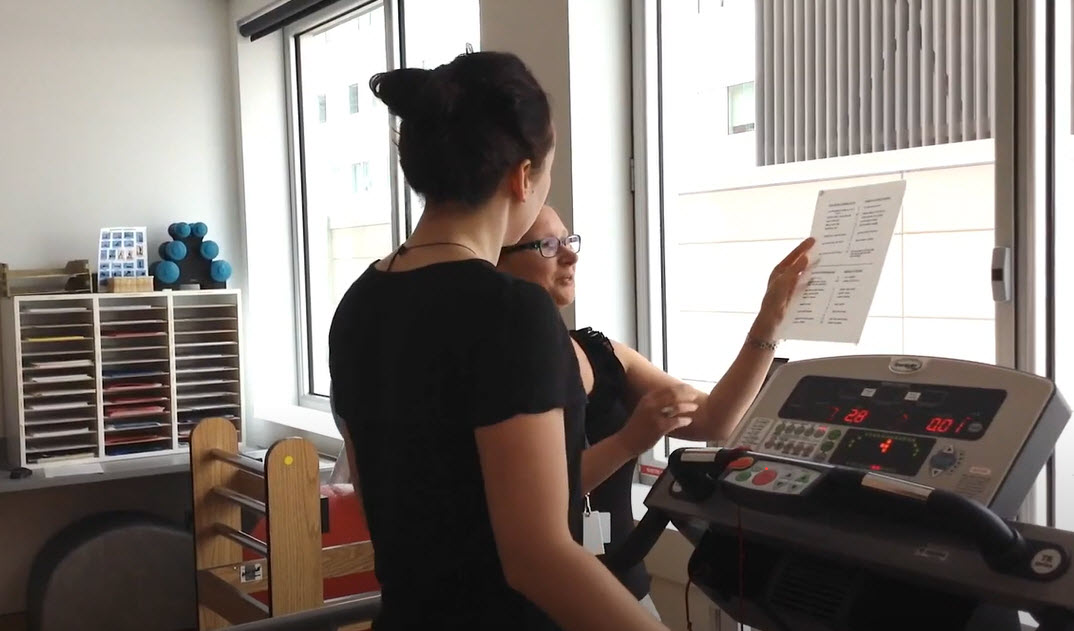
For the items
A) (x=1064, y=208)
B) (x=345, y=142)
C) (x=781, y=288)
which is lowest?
(x=781, y=288)

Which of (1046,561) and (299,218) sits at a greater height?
(299,218)

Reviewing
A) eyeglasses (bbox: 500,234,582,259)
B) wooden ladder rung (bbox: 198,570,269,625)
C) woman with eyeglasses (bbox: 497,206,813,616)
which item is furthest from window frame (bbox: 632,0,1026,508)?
wooden ladder rung (bbox: 198,570,269,625)

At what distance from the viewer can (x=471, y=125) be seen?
1.13m

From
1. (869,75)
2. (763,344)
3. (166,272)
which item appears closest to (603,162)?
(869,75)

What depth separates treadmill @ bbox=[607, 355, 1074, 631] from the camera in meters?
0.96

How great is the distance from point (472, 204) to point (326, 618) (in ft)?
2.87

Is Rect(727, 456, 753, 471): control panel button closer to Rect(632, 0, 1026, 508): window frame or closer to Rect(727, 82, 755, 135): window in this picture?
Rect(632, 0, 1026, 508): window frame

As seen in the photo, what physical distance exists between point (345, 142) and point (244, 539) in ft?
A: 6.17

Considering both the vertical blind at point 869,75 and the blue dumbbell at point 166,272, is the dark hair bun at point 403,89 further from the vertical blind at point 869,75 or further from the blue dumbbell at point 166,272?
the blue dumbbell at point 166,272

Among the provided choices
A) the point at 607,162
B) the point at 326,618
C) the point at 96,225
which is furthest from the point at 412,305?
the point at 96,225

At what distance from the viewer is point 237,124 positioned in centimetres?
432

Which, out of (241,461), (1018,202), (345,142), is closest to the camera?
(1018,202)

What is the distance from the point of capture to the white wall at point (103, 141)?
385 cm

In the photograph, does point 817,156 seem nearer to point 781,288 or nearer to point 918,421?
point 781,288
